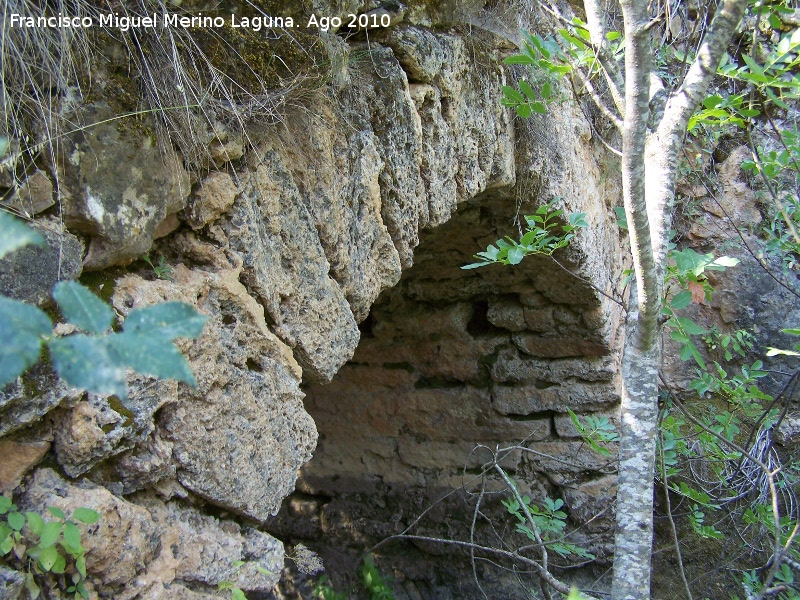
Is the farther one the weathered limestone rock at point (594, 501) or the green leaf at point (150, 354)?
the weathered limestone rock at point (594, 501)

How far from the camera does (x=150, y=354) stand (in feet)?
1.50

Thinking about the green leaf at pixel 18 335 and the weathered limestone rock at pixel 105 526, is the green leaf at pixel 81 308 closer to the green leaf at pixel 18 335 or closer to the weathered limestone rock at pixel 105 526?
the green leaf at pixel 18 335

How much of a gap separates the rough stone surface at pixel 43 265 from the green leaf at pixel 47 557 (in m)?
0.32

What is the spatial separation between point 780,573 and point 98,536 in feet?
8.24

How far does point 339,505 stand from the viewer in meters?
3.57

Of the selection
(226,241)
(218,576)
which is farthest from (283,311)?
(218,576)

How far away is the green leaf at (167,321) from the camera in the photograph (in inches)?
18.5

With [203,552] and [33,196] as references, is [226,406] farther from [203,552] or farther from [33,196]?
[33,196]

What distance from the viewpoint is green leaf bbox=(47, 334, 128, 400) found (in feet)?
1.43

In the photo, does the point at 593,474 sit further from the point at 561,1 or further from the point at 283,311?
the point at 283,311

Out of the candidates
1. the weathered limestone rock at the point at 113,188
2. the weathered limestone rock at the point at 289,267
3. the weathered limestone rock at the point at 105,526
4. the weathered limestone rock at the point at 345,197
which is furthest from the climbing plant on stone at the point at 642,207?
the weathered limestone rock at the point at 105,526

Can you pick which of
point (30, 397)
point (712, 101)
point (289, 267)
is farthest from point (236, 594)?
point (712, 101)

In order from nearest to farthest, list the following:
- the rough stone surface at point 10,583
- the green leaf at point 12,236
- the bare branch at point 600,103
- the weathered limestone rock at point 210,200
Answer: the green leaf at point 12,236 < the rough stone surface at point 10,583 < the weathered limestone rock at point 210,200 < the bare branch at point 600,103

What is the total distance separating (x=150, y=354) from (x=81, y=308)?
58mm
